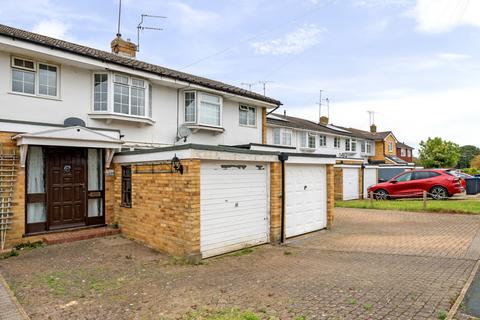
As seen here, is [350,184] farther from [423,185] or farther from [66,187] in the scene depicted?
[66,187]

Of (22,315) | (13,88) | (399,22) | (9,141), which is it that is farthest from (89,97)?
(399,22)

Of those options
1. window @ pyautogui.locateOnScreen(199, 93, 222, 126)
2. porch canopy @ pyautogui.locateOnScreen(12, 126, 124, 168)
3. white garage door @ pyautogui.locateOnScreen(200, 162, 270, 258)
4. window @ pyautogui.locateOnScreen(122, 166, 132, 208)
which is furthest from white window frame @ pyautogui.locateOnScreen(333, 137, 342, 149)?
porch canopy @ pyautogui.locateOnScreen(12, 126, 124, 168)

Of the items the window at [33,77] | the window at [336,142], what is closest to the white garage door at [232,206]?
the window at [33,77]

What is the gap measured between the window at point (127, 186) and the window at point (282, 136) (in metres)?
17.3

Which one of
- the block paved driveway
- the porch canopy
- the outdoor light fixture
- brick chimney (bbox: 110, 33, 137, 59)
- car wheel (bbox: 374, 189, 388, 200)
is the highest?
brick chimney (bbox: 110, 33, 137, 59)

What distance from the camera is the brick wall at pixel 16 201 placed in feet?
25.2

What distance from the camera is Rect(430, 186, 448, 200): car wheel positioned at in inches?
633

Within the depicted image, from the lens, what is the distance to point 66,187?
8.87 metres

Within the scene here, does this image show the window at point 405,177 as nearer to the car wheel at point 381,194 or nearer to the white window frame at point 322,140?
the car wheel at point 381,194

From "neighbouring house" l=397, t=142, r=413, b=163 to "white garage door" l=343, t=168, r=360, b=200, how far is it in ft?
112

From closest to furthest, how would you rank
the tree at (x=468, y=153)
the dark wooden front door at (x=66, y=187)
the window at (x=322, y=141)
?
the dark wooden front door at (x=66, y=187), the window at (x=322, y=141), the tree at (x=468, y=153)

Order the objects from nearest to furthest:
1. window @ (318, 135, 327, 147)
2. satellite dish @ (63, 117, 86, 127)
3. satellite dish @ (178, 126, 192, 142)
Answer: satellite dish @ (63, 117, 86, 127) → satellite dish @ (178, 126, 192, 142) → window @ (318, 135, 327, 147)

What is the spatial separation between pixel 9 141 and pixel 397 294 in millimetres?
8707

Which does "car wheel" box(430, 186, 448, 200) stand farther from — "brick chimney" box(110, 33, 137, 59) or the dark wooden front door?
"brick chimney" box(110, 33, 137, 59)
